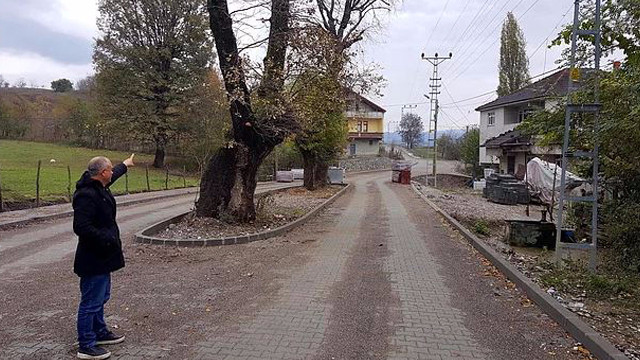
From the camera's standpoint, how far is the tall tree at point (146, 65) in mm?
38125

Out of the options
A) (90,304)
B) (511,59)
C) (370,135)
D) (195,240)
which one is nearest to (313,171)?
(195,240)

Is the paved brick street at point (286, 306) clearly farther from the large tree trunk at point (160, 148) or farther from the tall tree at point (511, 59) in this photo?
the tall tree at point (511, 59)

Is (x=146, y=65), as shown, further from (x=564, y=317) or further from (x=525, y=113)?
(x=564, y=317)

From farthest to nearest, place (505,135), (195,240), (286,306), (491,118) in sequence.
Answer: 1. (491,118)
2. (505,135)
3. (195,240)
4. (286,306)

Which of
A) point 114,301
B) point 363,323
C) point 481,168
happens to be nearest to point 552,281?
point 363,323

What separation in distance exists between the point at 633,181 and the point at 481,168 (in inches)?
1489

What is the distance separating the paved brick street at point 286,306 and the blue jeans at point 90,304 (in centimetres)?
26

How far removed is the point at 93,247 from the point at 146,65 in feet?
122

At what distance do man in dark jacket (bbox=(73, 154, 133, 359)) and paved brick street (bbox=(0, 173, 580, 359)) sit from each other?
27cm

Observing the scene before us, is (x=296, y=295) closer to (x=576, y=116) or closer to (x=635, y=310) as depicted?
(x=635, y=310)

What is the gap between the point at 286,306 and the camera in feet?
19.4

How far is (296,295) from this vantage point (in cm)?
643

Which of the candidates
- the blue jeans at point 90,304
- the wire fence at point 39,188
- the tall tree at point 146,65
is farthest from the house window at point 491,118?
the blue jeans at point 90,304

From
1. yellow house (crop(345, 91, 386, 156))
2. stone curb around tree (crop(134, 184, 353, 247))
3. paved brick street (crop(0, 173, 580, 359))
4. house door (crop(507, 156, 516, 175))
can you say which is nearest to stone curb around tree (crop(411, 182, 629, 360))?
paved brick street (crop(0, 173, 580, 359))
